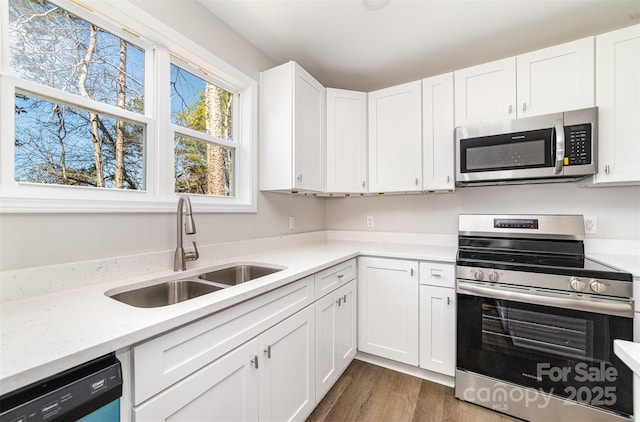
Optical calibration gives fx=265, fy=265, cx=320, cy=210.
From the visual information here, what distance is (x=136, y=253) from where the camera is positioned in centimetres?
134

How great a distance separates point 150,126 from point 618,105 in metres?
2.79

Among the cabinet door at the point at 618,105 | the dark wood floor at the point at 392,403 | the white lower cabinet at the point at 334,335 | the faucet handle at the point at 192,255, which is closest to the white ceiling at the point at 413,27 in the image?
the cabinet door at the point at 618,105

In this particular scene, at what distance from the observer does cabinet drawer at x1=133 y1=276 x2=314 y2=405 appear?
776mm

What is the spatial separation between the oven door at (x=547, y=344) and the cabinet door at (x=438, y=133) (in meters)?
0.88

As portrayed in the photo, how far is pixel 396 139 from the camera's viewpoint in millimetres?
2361

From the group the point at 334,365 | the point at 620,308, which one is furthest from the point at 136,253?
the point at 620,308

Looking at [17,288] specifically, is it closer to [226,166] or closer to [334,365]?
[226,166]

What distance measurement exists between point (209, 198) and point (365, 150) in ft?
4.79

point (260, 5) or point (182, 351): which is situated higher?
point (260, 5)

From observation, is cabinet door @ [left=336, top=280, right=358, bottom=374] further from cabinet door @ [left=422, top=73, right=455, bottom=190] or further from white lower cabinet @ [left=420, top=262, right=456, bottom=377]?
Answer: cabinet door @ [left=422, top=73, right=455, bottom=190]

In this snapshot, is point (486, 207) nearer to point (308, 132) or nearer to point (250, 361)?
point (308, 132)

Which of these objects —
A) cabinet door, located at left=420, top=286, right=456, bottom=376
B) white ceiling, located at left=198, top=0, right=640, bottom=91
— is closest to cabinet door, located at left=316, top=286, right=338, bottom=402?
cabinet door, located at left=420, top=286, right=456, bottom=376

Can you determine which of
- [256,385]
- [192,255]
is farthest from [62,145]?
[256,385]

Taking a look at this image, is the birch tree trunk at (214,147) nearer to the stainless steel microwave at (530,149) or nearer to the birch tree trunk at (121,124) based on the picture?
the birch tree trunk at (121,124)
